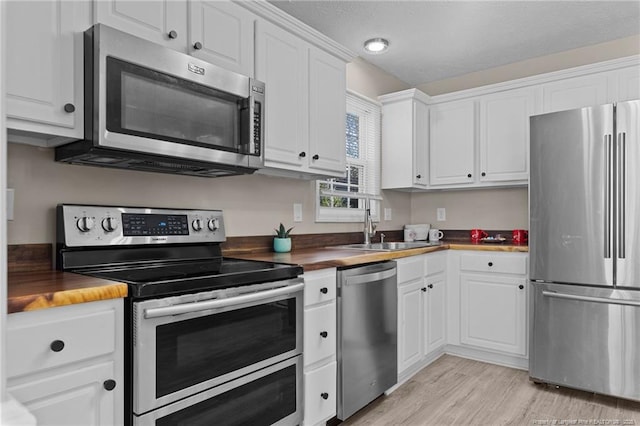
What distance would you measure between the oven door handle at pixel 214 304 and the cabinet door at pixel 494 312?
192cm

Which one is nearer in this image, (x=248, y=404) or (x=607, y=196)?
(x=248, y=404)

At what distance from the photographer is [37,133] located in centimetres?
146

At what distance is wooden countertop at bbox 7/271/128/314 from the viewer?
44.4 inches

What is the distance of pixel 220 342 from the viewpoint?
1584mm

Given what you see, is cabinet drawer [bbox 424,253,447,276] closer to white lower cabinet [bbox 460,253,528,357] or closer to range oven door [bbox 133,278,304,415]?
white lower cabinet [bbox 460,253,528,357]

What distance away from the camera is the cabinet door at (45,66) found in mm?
1377

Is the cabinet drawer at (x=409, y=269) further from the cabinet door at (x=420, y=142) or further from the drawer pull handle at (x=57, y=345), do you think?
the drawer pull handle at (x=57, y=345)

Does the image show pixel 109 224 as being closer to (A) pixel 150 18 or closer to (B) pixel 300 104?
(A) pixel 150 18

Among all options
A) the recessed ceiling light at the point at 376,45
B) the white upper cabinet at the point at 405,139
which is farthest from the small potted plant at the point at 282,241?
the recessed ceiling light at the point at 376,45

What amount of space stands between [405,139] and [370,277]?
1.77 m

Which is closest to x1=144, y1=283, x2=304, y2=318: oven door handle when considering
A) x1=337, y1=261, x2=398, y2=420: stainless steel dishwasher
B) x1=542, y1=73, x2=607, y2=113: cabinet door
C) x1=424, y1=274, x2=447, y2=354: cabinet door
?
x1=337, y1=261, x2=398, y2=420: stainless steel dishwasher

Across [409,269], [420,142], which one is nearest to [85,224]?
[409,269]

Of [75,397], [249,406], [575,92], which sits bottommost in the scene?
[249,406]

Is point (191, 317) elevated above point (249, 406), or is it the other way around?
point (191, 317)
